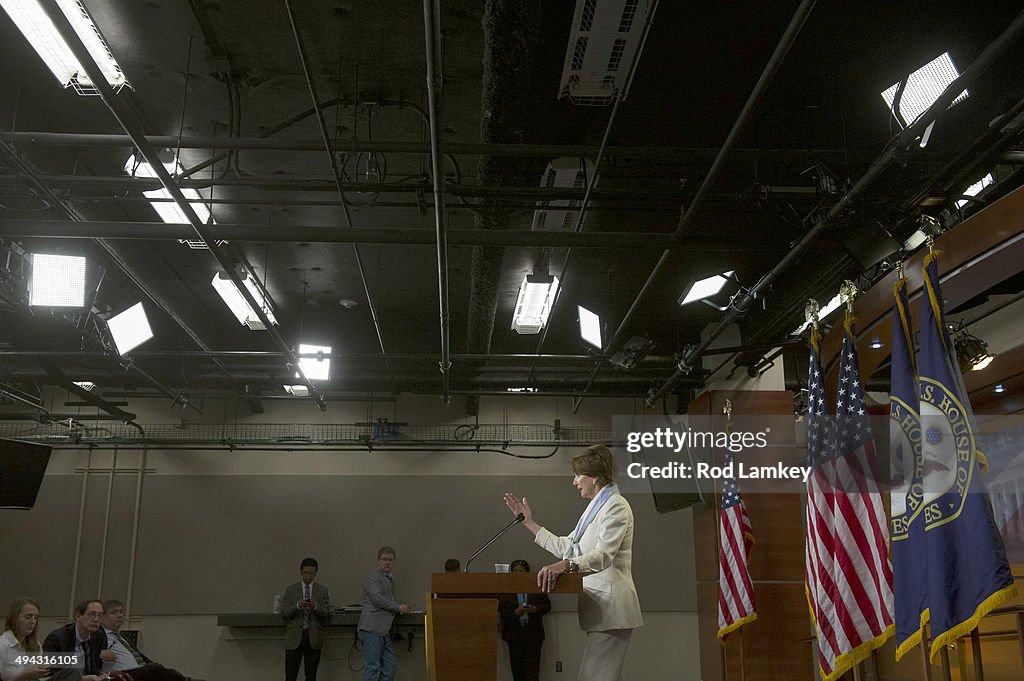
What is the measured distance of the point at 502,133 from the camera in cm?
544

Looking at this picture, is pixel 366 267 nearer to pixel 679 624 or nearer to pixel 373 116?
pixel 373 116

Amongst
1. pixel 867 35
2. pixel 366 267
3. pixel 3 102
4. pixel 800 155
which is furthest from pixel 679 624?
pixel 3 102

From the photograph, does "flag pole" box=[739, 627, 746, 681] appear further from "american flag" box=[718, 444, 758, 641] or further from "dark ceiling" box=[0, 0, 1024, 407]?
"dark ceiling" box=[0, 0, 1024, 407]

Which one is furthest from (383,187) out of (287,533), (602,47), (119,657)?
(287,533)

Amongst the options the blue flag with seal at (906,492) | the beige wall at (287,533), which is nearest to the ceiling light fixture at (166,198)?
the blue flag with seal at (906,492)

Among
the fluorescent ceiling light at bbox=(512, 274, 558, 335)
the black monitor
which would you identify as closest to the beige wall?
the black monitor

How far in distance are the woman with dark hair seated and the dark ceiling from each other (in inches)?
169

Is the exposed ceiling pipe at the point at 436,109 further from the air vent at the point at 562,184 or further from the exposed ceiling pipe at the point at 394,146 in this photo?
the air vent at the point at 562,184

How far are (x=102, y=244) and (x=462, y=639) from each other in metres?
5.24

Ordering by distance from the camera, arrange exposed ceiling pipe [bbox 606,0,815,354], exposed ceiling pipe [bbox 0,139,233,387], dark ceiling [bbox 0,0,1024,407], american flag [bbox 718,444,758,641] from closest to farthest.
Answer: exposed ceiling pipe [bbox 606,0,815,354], dark ceiling [bbox 0,0,1024,407], exposed ceiling pipe [bbox 0,139,233,387], american flag [bbox 718,444,758,641]

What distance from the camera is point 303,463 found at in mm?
12008

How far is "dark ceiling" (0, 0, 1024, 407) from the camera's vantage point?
16.7 feet

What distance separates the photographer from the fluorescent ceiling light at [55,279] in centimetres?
695

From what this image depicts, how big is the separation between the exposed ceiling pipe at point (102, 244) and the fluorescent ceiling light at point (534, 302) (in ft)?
10.9
